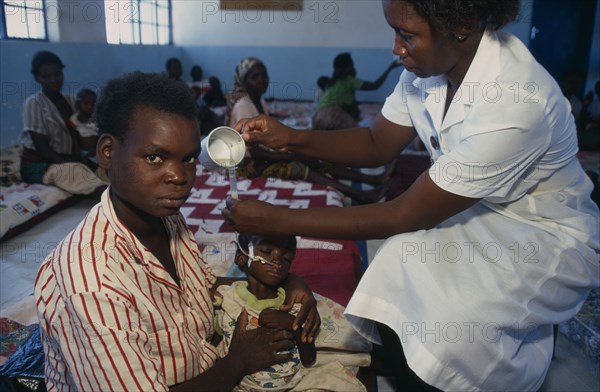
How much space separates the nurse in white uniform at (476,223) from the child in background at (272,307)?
5.9 inches

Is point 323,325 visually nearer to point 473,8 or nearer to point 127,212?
point 127,212

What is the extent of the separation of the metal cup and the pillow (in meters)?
2.52

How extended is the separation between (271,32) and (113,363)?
7871 mm

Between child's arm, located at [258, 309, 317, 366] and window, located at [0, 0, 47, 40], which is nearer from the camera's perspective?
child's arm, located at [258, 309, 317, 366]

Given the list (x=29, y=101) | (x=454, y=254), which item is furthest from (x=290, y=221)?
(x=29, y=101)

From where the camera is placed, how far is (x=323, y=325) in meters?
1.70

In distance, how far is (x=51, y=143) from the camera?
3.51m

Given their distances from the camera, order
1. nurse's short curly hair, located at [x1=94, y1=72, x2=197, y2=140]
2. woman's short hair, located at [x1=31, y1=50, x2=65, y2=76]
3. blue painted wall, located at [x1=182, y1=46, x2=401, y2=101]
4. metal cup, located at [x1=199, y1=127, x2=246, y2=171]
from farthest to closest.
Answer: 1. blue painted wall, located at [x1=182, y1=46, x2=401, y2=101]
2. woman's short hair, located at [x1=31, y1=50, x2=65, y2=76]
3. metal cup, located at [x1=199, y1=127, x2=246, y2=171]
4. nurse's short curly hair, located at [x1=94, y1=72, x2=197, y2=140]

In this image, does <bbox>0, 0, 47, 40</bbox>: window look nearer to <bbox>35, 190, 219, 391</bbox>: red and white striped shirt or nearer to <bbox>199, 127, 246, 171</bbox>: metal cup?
<bbox>199, 127, 246, 171</bbox>: metal cup

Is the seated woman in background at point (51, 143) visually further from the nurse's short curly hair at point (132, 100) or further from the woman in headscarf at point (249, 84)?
the nurse's short curly hair at point (132, 100)

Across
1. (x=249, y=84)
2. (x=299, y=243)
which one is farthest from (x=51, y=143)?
(x=299, y=243)

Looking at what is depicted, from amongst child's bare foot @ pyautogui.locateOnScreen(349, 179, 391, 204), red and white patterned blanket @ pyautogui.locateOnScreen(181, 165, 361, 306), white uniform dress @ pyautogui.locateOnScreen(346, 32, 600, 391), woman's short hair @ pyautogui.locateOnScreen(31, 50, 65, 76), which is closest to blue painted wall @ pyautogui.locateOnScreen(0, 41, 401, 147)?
woman's short hair @ pyautogui.locateOnScreen(31, 50, 65, 76)

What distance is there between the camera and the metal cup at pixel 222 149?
1.36m

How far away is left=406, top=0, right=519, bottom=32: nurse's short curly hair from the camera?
3.92ft
